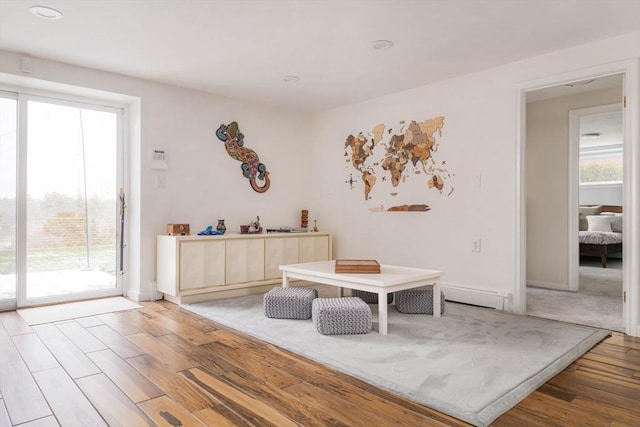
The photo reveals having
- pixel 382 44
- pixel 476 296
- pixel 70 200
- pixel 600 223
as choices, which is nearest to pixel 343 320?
pixel 476 296

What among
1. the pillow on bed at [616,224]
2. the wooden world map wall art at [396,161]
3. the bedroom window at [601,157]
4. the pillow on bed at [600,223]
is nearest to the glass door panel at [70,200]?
the wooden world map wall art at [396,161]

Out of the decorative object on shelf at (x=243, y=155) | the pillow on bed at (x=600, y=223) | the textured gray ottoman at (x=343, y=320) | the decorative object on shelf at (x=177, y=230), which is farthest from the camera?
the pillow on bed at (x=600, y=223)

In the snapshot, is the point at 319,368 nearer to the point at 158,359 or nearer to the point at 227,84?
the point at 158,359

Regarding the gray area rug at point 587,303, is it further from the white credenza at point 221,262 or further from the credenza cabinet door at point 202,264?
the credenza cabinet door at point 202,264

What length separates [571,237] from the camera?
4.98 meters

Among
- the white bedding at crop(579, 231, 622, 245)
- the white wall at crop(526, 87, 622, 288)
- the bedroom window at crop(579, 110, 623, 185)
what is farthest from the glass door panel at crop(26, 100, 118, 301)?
the bedroom window at crop(579, 110, 623, 185)

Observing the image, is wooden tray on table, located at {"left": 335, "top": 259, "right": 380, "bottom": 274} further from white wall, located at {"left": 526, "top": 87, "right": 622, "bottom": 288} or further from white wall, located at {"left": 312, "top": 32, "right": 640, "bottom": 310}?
white wall, located at {"left": 526, "top": 87, "right": 622, "bottom": 288}

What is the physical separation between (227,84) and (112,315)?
2.53 meters

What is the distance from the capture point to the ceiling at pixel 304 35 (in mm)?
2756

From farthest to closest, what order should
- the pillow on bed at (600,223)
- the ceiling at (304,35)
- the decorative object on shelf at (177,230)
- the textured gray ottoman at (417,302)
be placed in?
the pillow on bed at (600,223) → the decorative object on shelf at (177,230) → the textured gray ottoman at (417,302) → the ceiling at (304,35)

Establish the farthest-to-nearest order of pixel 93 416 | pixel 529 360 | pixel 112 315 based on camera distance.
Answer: pixel 112 315
pixel 529 360
pixel 93 416

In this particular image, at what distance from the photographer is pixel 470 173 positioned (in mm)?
4133

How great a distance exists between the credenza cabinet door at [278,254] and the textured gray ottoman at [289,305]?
3.81ft

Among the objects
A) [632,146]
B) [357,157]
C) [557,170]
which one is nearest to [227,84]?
[357,157]
